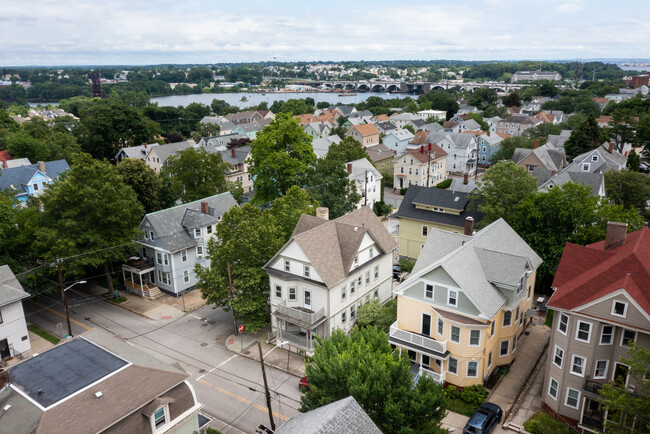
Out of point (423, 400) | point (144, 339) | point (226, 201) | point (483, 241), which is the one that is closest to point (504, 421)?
point (423, 400)

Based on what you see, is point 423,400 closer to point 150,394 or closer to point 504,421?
point 504,421

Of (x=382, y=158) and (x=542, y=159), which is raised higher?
(x=542, y=159)

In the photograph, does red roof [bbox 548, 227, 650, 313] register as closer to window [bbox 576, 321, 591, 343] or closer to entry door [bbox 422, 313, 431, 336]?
window [bbox 576, 321, 591, 343]

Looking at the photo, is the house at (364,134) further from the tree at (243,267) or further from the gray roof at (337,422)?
the gray roof at (337,422)

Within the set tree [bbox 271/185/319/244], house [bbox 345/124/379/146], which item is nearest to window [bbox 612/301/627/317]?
tree [bbox 271/185/319/244]

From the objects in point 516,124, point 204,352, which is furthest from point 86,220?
point 516,124

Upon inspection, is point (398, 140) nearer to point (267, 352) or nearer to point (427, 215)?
point (427, 215)
